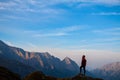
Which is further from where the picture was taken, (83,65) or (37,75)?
(83,65)

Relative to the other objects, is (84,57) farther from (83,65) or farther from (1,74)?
(1,74)

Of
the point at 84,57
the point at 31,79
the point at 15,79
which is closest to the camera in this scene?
the point at 31,79

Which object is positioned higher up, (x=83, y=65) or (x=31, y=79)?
(x=83, y=65)

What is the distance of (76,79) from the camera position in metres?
39.6

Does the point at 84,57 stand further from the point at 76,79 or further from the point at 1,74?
the point at 1,74

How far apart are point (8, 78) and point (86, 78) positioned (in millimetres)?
14497

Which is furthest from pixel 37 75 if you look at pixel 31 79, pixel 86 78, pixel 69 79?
pixel 86 78

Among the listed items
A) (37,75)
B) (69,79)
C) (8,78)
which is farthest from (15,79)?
(69,79)

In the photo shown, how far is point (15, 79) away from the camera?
45094 millimetres

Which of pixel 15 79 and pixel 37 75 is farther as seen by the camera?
pixel 15 79

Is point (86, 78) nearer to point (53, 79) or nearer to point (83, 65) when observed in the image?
point (83, 65)

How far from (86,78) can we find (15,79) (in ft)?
47.1

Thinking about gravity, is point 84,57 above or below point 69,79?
above

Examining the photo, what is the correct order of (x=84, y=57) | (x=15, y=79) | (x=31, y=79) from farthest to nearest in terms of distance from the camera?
(x=15, y=79)
(x=84, y=57)
(x=31, y=79)
